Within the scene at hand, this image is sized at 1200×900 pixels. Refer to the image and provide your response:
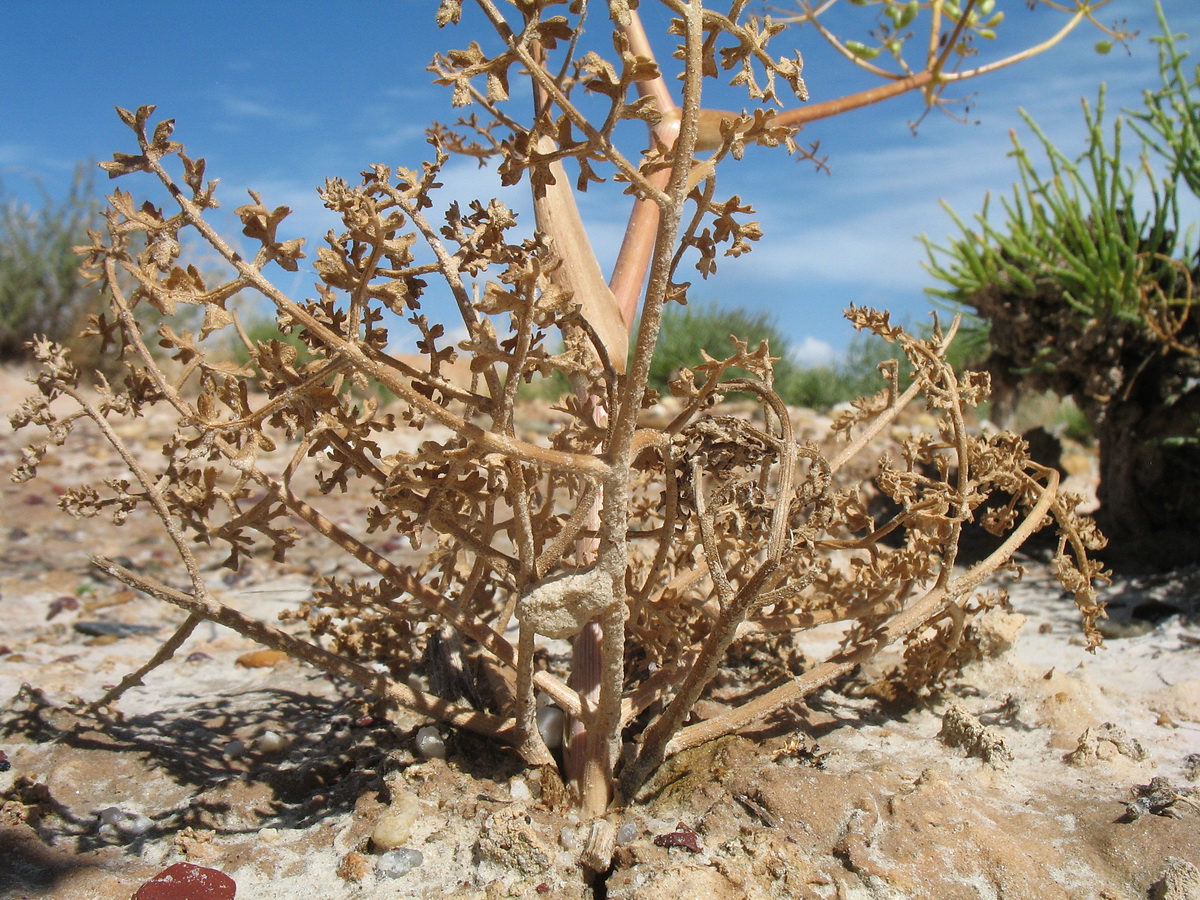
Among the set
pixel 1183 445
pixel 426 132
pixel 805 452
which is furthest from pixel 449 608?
pixel 1183 445

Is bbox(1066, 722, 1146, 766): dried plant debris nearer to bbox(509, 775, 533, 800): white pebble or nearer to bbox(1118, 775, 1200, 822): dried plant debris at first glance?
bbox(1118, 775, 1200, 822): dried plant debris

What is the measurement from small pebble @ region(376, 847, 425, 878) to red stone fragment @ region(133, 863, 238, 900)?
0.25 meters

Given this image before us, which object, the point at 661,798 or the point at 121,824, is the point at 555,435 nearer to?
the point at 661,798

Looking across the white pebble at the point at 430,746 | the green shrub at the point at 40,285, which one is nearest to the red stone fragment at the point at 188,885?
the white pebble at the point at 430,746

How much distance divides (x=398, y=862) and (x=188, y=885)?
350 mm

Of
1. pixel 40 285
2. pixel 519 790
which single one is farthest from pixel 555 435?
pixel 40 285

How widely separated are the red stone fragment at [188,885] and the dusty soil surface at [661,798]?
0.04 m

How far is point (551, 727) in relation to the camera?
1989 millimetres

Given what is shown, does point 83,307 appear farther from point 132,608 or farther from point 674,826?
point 674,826

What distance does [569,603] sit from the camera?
1370 mm

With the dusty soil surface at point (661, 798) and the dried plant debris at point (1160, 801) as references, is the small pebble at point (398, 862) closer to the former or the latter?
the dusty soil surface at point (661, 798)

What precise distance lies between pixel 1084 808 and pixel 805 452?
0.95m

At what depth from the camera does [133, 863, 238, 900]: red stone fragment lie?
152 cm

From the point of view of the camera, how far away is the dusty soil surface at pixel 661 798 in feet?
5.14
